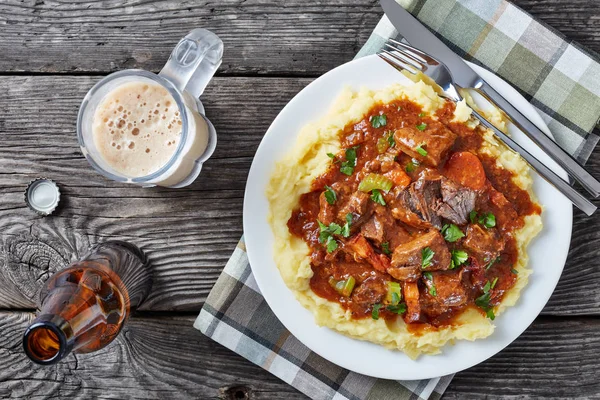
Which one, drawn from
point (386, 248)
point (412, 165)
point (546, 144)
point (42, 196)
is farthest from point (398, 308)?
point (42, 196)

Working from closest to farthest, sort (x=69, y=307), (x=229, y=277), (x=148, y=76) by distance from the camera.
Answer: (x=69, y=307)
(x=148, y=76)
(x=229, y=277)

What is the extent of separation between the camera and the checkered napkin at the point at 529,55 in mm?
4387

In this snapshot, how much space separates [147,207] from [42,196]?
0.91 m

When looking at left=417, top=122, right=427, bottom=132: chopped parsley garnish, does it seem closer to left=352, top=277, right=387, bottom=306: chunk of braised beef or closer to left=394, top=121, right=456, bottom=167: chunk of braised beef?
left=394, top=121, right=456, bottom=167: chunk of braised beef

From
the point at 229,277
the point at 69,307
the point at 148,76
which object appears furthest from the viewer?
the point at 229,277

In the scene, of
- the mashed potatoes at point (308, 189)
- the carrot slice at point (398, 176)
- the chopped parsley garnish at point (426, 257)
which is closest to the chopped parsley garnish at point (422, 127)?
the mashed potatoes at point (308, 189)

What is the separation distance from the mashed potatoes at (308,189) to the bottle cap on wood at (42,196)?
6.30 feet

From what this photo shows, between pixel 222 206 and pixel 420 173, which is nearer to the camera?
pixel 420 173

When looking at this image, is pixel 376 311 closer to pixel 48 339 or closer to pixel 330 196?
pixel 330 196

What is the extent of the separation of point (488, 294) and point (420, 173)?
1013mm

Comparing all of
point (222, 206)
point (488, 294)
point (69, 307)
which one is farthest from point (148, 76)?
point (488, 294)

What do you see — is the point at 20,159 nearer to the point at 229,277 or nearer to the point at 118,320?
the point at 118,320

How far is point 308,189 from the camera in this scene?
414 cm

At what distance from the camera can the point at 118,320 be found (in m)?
4.09
